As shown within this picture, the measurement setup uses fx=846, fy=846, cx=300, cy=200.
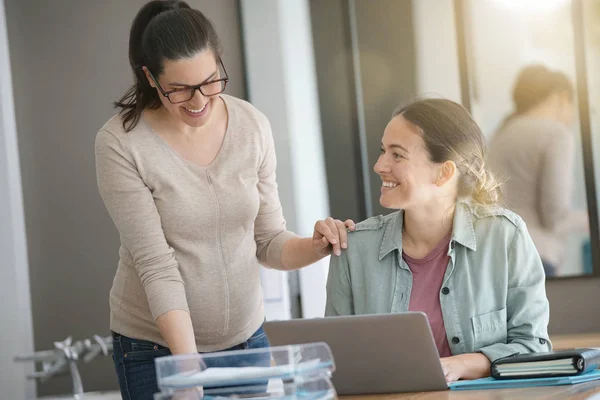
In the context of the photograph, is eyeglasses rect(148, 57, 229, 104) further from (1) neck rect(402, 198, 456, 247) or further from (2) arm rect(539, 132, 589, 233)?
(2) arm rect(539, 132, 589, 233)

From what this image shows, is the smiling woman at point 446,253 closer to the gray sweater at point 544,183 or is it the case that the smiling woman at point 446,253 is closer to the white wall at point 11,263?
the gray sweater at point 544,183

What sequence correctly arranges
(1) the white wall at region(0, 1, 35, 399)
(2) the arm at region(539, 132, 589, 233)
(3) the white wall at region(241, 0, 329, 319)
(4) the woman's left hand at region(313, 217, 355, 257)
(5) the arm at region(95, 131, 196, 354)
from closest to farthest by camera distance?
(5) the arm at region(95, 131, 196, 354), (4) the woman's left hand at region(313, 217, 355, 257), (1) the white wall at region(0, 1, 35, 399), (2) the arm at region(539, 132, 589, 233), (3) the white wall at region(241, 0, 329, 319)

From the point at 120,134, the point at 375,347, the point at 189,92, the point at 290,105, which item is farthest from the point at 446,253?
the point at 290,105

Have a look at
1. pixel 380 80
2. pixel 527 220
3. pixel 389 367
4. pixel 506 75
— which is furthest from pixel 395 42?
pixel 389 367

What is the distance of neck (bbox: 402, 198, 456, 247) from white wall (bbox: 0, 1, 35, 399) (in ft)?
7.55

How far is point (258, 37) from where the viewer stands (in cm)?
427

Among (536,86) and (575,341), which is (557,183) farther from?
(575,341)

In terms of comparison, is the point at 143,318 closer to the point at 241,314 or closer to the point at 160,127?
the point at 241,314

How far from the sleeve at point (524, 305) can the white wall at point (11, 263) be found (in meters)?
2.56

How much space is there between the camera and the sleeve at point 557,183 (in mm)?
4043

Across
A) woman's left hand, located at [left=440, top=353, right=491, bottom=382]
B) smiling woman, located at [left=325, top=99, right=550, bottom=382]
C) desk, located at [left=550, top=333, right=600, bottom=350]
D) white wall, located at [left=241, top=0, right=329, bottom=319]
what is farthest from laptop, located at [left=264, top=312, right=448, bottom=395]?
white wall, located at [left=241, top=0, right=329, bottom=319]

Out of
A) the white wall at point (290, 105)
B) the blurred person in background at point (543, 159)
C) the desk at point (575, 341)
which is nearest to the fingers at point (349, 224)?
the desk at point (575, 341)

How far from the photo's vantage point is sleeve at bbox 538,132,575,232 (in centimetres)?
404

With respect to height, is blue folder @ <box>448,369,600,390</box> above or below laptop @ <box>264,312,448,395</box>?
below
